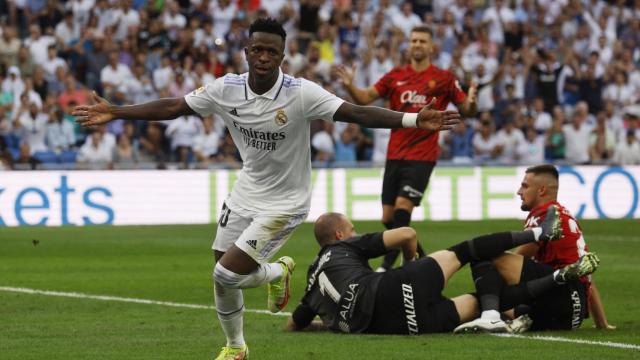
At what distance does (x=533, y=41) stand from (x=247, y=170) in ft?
73.5

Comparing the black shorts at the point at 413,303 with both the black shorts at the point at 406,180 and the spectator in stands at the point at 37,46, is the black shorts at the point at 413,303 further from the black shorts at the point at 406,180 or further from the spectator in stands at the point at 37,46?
the spectator in stands at the point at 37,46

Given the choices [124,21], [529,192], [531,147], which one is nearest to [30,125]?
[124,21]

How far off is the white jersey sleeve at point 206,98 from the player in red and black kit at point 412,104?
5.56m

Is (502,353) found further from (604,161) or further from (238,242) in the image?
(604,161)

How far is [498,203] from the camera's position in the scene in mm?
24688

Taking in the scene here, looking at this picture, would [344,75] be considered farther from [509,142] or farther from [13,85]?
[509,142]

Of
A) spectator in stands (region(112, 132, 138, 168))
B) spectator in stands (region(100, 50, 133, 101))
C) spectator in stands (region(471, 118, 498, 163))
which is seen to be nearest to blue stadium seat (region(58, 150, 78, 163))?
spectator in stands (region(112, 132, 138, 168))

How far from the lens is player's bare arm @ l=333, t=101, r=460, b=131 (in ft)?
25.7

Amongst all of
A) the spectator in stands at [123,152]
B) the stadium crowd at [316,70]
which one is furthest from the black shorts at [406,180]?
the spectator in stands at [123,152]

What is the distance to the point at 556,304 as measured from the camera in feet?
31.8

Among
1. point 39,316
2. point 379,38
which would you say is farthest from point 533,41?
point 39,316

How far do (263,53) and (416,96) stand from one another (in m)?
6.11

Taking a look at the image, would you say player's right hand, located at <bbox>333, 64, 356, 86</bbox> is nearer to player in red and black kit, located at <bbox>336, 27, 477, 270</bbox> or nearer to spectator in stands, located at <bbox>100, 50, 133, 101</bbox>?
player in red and black kit, located at <bbox>336, 27, 477, 270</bbox>

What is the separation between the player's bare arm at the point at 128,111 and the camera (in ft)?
27.0
